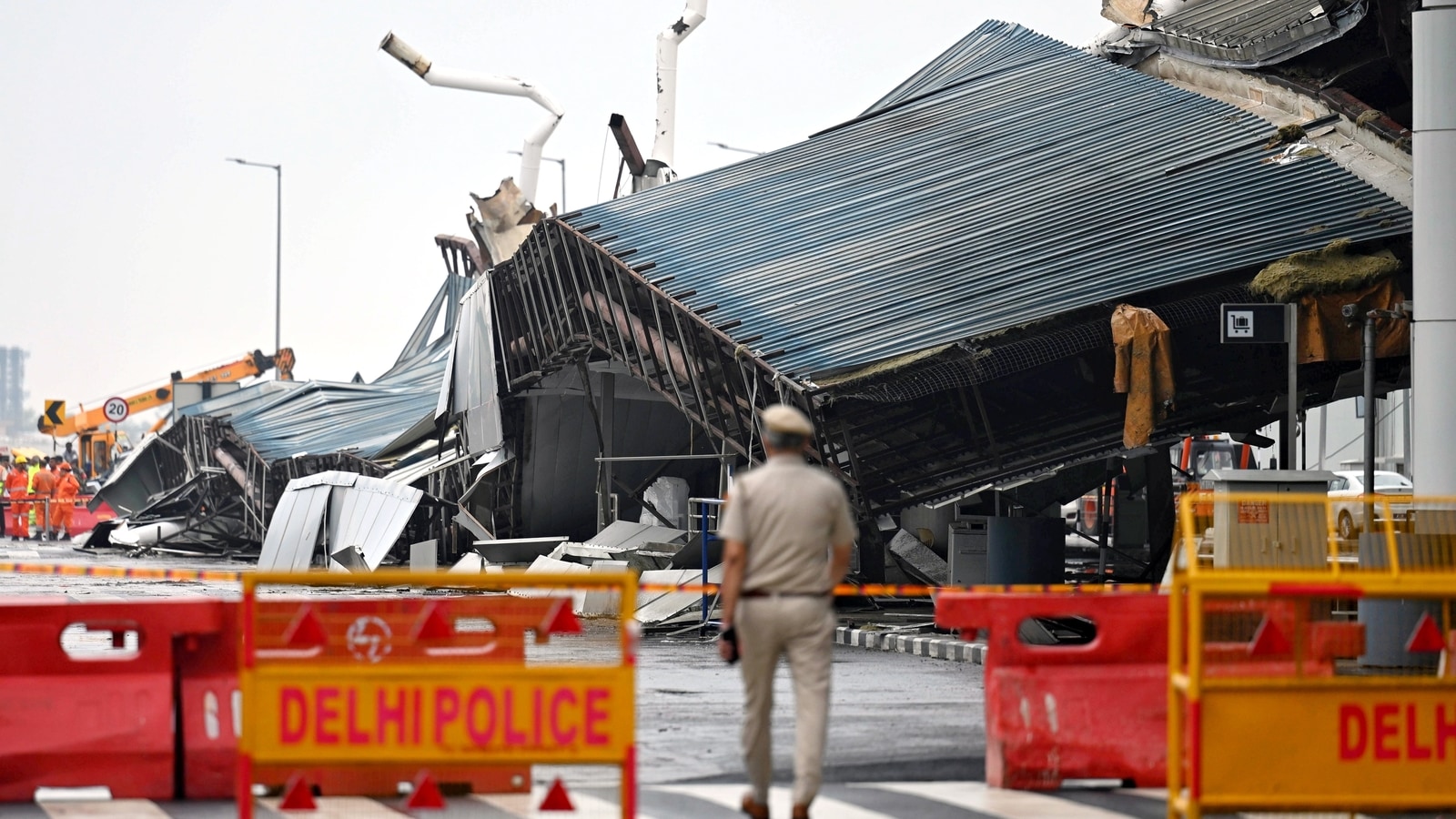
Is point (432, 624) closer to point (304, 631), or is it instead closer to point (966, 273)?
point (304, 631)

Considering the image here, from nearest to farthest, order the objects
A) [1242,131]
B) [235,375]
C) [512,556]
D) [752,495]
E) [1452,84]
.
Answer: [752,495] < [1452,84] < [1242,131] < [512,556] < [235,375]

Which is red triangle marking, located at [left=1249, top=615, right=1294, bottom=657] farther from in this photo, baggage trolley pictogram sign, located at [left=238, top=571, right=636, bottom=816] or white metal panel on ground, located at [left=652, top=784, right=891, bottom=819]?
baggage trolley pictogram sign, located at [left=238, top=571, right=636, bottom=816]

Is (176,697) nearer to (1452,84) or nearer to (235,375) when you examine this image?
(1452,84)

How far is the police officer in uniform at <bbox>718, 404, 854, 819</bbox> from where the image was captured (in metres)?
7.59

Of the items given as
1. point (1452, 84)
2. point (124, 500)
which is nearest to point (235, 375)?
point (124, 500)

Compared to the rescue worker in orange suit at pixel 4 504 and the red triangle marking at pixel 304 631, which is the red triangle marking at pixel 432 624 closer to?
the red triangle marking at pixel 304 631

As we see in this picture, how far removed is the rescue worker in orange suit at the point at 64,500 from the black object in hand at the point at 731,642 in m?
44.9

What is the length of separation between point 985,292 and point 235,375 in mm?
58093

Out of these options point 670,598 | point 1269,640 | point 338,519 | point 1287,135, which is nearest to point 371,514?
point 338,519

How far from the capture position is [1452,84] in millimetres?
14062

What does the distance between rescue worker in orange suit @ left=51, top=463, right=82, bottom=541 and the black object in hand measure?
4493 cm

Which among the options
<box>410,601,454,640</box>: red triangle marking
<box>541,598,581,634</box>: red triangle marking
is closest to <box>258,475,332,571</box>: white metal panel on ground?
<box>410,601,454,640</box>: red triangle marking

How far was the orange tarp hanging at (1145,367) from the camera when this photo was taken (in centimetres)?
1962

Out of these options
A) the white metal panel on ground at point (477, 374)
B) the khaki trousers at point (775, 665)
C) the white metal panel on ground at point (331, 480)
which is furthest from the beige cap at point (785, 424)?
the white metal panel on ground at point (331, 480)
